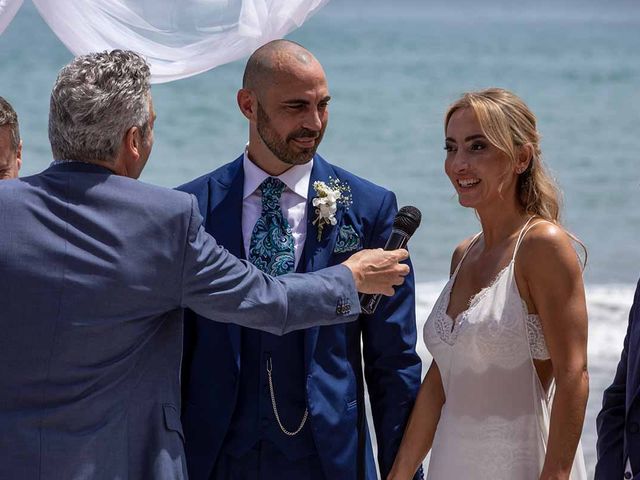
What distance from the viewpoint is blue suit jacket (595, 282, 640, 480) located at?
3.61 meters

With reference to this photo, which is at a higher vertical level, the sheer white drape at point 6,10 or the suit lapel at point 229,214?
the sheer white drape at point 6,10

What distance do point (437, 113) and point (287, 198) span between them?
2072cm

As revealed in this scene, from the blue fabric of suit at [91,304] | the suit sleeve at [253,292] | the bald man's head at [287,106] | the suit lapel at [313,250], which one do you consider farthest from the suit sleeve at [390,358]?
the blue fabric of suit at [91,304]

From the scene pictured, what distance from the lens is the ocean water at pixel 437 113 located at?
14.6 metres

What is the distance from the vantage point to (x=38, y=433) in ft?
10.9

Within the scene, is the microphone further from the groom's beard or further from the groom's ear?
the groom's ear

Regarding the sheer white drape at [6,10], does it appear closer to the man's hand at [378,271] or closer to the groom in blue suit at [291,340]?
the groom in blue suit at [291,340]

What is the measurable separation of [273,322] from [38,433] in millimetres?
723

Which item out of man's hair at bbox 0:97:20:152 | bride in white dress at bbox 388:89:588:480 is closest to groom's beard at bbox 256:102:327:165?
bride in white dress at bbox 388:89:588:480

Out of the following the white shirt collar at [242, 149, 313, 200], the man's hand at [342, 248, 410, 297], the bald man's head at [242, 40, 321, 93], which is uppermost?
the bald man's head at [242, 40, 321, 93]

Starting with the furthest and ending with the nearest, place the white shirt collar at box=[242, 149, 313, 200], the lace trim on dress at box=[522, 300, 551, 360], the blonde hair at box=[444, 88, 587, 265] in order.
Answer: the white shirt collar at box=[242, 149, 313, 200]
the blonde hair at box=[444, 88, 587, 265]
the lace trim on dress at box=[522, 300, 551, 360]

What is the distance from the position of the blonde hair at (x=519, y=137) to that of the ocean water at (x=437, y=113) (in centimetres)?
385

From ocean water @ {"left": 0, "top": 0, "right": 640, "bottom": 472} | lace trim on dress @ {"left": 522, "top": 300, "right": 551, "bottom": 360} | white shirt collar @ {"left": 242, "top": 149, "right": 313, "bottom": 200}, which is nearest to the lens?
lace trim on dress @ {"left": 522, "top": 300, "right": 551, "bottom": 360}

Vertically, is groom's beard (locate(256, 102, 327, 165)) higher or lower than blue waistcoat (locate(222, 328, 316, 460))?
higher
